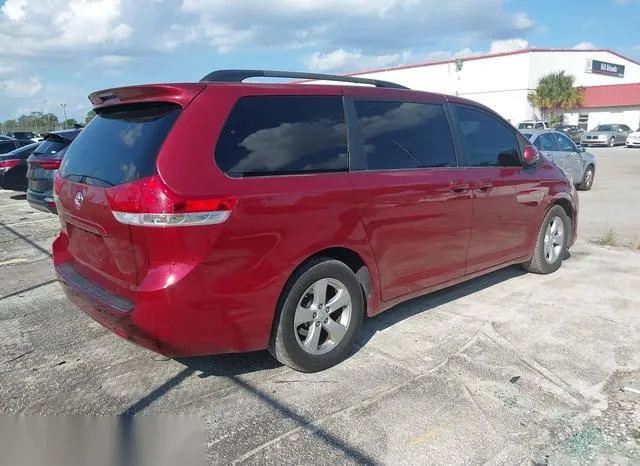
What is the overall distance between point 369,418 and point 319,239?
1094 millimetres

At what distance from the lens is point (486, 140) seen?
489 centimetres

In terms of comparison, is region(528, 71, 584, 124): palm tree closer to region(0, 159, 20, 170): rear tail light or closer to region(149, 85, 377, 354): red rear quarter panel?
region(0, 159, 20, 170): rear tail light

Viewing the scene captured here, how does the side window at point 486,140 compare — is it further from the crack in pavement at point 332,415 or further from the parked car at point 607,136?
the parked car at point 607,136

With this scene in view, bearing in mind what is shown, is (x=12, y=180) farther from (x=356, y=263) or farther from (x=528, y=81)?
(x=528, y=81)

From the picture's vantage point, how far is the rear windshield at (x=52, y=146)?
9.62 metres

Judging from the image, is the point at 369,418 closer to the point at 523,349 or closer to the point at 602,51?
the point at 523,349

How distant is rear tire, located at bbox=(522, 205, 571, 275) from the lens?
18.6 ft

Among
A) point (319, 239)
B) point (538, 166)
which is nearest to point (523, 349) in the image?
point (319, 239)

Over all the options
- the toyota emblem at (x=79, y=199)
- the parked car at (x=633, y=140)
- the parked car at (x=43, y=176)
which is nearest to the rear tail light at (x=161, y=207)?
the toyota emblem at (x=79, y=199)

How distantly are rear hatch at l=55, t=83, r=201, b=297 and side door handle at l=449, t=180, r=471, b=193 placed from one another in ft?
7.13

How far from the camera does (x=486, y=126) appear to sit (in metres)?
4.97

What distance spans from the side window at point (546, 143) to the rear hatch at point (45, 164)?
9.67m

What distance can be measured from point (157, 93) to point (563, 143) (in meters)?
12.0

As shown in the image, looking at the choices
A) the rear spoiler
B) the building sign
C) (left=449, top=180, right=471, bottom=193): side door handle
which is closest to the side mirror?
(left=449, top=180, right=471, bottom=193): side door handle
